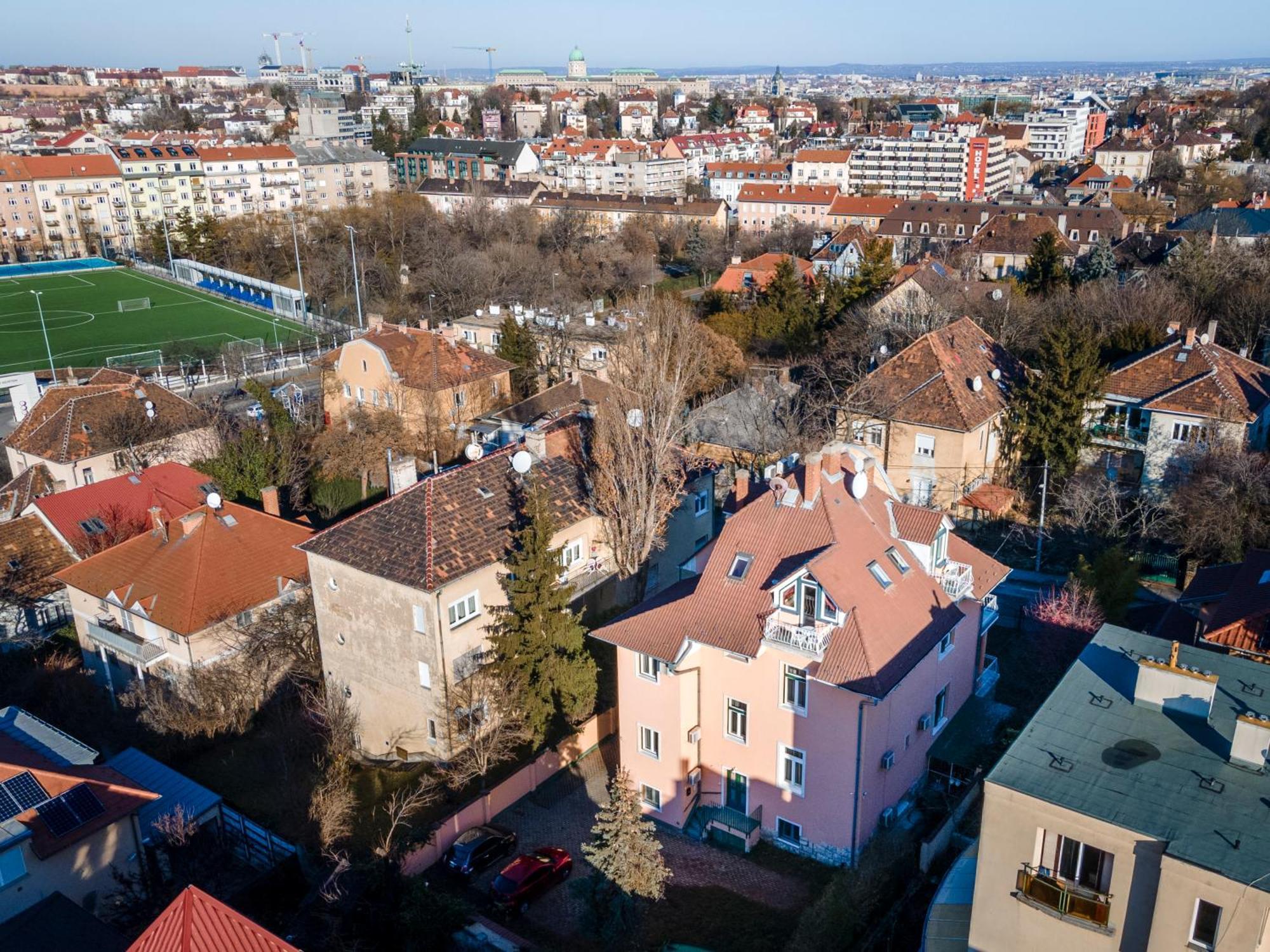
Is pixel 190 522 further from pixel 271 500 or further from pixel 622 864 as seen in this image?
pixel 622 864

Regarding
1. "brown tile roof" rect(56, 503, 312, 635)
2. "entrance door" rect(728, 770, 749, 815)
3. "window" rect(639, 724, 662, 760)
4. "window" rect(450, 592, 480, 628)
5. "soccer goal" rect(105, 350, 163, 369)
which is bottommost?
"soccer goal" rect(105, 350, 163, 369)

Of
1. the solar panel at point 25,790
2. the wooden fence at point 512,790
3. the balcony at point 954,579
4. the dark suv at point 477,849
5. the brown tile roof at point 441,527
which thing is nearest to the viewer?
the solar panel at point 25,790

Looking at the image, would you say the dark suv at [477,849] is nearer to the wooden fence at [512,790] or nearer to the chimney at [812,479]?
the wooden fence at [512,790]

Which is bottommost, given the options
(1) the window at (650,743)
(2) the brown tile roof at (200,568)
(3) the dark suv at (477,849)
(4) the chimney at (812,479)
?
(3) the dark suv at (477,849)

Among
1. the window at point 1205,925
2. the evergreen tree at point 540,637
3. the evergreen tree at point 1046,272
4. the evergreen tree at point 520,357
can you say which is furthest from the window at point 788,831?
the evergreen tree at point 1046,272

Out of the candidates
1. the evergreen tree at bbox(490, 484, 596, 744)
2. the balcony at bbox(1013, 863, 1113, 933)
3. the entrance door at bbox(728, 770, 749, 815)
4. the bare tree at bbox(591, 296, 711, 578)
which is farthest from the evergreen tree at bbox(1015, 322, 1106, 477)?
the balcony at bbox(1013, 863, 1113, 933)

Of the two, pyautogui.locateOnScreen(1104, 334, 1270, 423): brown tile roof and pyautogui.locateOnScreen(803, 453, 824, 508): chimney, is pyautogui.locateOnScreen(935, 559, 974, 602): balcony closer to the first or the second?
pyautogui.locateOnScreen(803, 453, 824, 508): chimney

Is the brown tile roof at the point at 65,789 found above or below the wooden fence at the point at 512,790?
above
